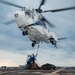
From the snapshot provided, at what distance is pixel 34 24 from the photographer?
212 ft

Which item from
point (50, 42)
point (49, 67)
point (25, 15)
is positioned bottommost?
point (49, 67)

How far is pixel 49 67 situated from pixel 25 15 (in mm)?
18640

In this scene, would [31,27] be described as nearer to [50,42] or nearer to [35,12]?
[35,12]

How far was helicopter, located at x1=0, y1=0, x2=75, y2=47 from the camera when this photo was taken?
5953 cm

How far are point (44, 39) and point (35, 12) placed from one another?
9535 millimetres

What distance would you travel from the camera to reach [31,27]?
207 ft

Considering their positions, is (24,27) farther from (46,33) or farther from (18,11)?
(46,33)

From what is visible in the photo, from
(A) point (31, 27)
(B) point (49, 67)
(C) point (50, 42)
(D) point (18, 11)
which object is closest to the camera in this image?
(D) point (18, 11)

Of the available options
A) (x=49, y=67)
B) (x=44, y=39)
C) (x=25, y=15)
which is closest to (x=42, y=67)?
(x=49, y=67)

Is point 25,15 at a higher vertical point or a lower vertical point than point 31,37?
higher

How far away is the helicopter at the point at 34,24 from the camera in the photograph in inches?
2344

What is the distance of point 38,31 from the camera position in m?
65.4

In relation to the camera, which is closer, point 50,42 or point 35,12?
point 35,12

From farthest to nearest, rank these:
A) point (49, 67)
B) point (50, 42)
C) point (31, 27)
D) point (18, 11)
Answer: point (50, 42) < point (49, 67) < point (31, 27) < point (18, 11)
